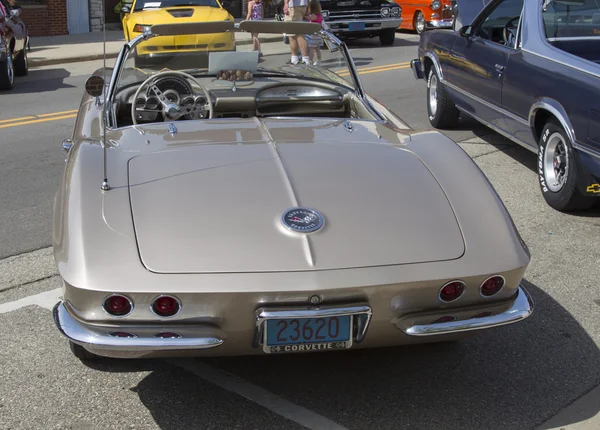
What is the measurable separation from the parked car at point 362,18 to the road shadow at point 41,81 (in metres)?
5.94

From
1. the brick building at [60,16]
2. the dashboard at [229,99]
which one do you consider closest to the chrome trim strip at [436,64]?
the dashboard at [229,99]

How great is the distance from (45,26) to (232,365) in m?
17.5

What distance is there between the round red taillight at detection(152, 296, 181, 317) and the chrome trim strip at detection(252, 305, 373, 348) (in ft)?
1.01

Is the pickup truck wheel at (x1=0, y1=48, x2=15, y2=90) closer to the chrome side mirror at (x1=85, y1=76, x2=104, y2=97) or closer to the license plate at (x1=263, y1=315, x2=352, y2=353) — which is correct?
the chrome side mirror at (x1=85, y1=76, x2=104, y2=97)

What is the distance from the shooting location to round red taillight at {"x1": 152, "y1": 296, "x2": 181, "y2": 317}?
306 cm

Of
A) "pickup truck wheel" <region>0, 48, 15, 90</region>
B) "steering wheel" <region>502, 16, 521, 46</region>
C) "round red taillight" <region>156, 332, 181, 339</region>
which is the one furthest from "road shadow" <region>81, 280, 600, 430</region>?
"pickup truck wheel" <region>0, 48, 15, 90</region>

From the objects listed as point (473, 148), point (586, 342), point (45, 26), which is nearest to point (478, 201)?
point (586, 342)

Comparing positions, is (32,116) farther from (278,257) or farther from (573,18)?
(278,257)

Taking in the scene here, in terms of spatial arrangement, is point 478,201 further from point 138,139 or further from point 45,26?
point 45,26

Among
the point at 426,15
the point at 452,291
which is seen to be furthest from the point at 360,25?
the point at 452,291

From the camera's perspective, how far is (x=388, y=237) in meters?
3.37

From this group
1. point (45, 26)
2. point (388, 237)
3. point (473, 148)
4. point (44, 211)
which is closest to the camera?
point (388, 237)

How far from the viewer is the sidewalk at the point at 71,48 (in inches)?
612

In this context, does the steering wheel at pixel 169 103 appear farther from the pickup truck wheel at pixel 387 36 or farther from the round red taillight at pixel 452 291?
the pickup truck wheel at pixel 387 36
